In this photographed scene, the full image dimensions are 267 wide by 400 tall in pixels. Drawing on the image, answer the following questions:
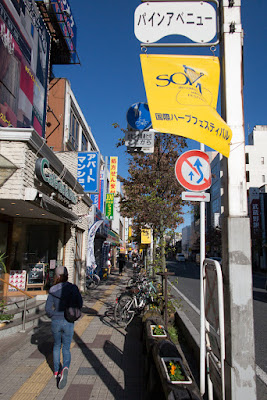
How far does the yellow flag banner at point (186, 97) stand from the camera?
2730 millimetres

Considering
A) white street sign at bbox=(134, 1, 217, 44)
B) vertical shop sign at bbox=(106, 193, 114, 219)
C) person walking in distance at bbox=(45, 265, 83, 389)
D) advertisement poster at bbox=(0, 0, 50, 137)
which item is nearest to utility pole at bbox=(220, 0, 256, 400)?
white street sign at bbox=(134, 1, 217, 44)

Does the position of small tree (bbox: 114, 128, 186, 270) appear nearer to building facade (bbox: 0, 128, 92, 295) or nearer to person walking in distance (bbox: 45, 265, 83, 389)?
building facade (bbox: 0, 128, 92, 295)

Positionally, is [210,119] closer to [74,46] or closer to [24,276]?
[24,276]

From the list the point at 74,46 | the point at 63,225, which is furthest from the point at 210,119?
the point at 74,46

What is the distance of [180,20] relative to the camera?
10.4ft

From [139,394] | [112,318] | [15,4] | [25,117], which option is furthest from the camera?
[25,117]

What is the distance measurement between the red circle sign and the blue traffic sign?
11.2 ft

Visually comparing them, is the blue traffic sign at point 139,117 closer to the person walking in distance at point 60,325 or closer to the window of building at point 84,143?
the person walking in distance at point 60,325

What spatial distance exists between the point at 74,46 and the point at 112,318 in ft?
55.6

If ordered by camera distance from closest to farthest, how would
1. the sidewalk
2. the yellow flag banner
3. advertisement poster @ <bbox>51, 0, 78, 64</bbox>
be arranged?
the yellow flag banner < the sidewalk < advertisement poster @ <bbox>51, 0, 78, 64</bbox>

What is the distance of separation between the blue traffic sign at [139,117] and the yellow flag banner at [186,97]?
13.1 ft

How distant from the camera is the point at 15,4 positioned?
10695 millimetres

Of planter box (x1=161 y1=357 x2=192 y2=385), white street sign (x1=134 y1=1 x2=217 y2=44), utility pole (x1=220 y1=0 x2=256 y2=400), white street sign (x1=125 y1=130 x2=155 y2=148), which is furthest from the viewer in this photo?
white street sign (x1=125 y1=130 x2=155 y2=148)

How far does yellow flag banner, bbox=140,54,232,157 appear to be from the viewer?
8.96 feet
